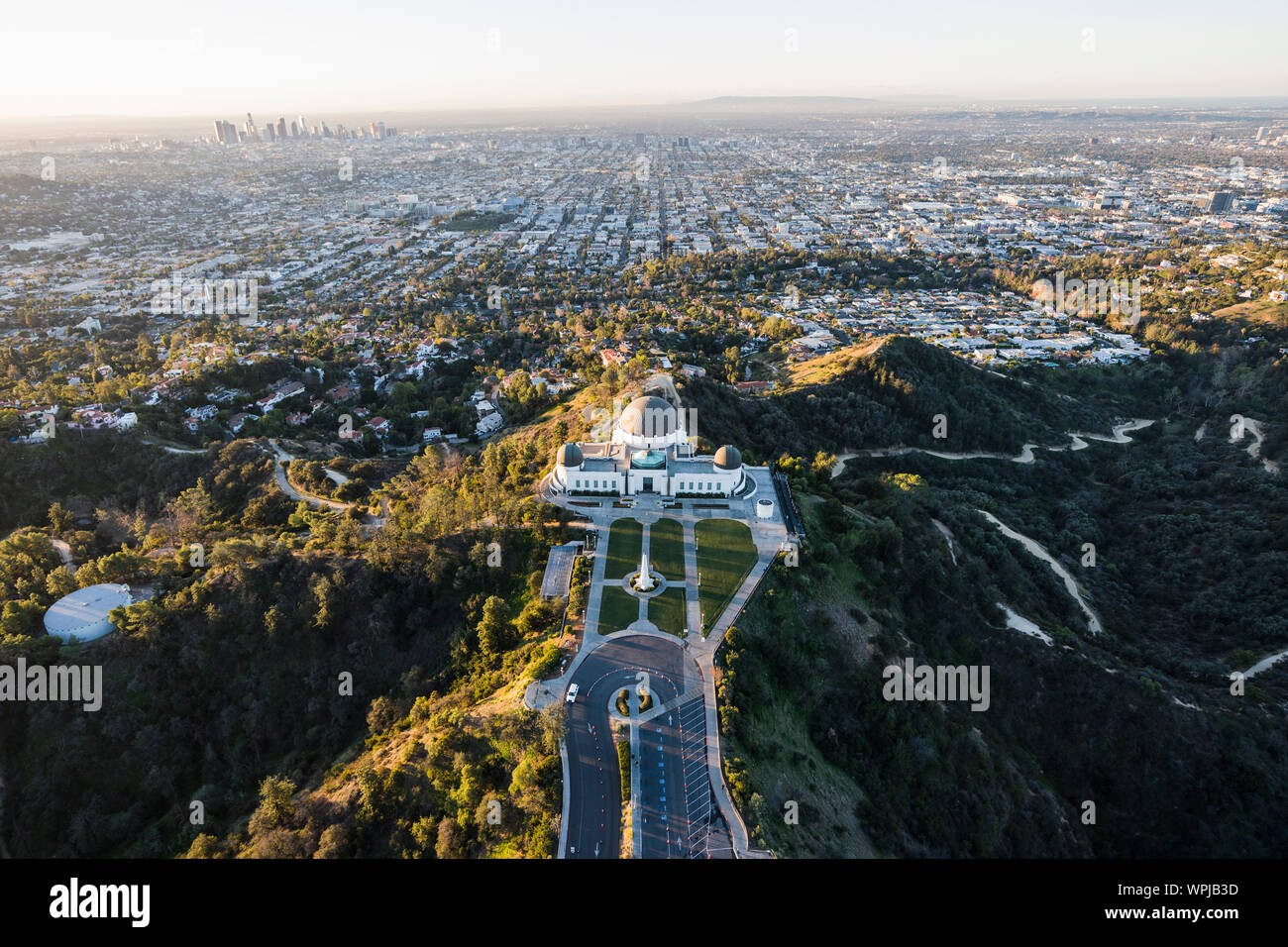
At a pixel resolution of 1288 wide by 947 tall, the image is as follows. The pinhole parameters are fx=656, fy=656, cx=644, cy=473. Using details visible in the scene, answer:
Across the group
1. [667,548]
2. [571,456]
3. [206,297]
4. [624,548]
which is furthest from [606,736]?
[206,297]

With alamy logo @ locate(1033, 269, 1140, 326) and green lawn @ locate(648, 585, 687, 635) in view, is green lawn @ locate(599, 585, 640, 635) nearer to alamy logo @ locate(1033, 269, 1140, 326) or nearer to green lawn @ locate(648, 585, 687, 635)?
green lawn @ locate(648, 585, 687, 635)

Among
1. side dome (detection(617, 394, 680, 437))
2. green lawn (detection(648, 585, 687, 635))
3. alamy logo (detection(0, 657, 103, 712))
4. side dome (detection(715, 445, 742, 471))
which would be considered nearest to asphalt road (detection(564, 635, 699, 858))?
green lawn (detection(648, 585, 687, 635))

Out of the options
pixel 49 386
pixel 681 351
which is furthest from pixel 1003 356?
pixel 49 386

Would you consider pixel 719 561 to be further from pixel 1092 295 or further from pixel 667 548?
pixel 1092 295

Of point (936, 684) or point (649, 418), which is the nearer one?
point (936, 684)

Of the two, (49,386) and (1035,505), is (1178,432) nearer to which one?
(1035,505)

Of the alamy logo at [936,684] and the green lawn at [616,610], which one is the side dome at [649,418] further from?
the alamy logo at [936,684]
